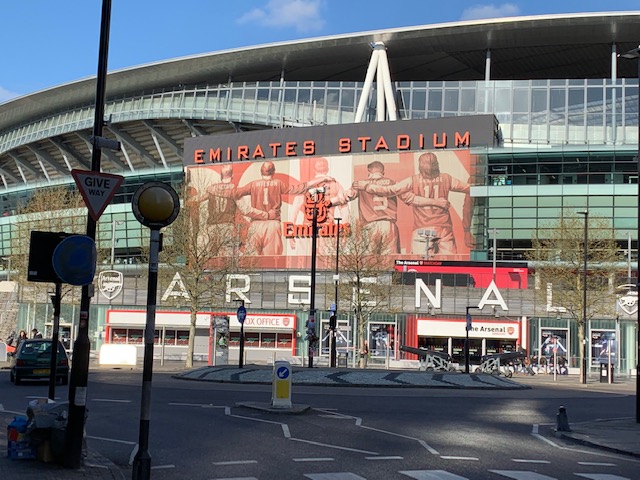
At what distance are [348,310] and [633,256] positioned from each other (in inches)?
957

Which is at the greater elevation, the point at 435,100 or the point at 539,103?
the point at 435,100

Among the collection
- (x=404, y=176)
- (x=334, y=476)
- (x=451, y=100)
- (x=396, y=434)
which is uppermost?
(x=451, y=100)

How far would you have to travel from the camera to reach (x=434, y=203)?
68750mm

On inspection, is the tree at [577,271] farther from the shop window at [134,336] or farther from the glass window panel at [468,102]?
the shop window at [134,336]

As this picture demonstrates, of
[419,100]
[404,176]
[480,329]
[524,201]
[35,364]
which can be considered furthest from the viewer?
[419,100]

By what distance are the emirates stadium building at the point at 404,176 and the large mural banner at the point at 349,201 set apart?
139 millimetres

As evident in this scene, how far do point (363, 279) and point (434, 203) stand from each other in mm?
16258

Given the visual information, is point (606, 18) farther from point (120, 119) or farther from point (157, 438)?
point (157, 438)

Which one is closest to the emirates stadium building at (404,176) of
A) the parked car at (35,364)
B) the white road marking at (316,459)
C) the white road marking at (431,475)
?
the parked car at (35,364)

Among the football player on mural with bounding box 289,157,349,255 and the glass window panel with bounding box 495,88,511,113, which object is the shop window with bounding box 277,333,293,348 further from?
the glass window panel with bounding box 495,88,511,113

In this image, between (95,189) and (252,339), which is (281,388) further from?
(252,339)

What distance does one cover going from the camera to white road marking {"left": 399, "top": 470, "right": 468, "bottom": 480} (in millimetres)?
11422

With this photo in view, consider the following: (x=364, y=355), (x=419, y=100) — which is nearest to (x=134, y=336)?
(x=364, y=355)

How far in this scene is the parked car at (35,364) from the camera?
2923 cm
